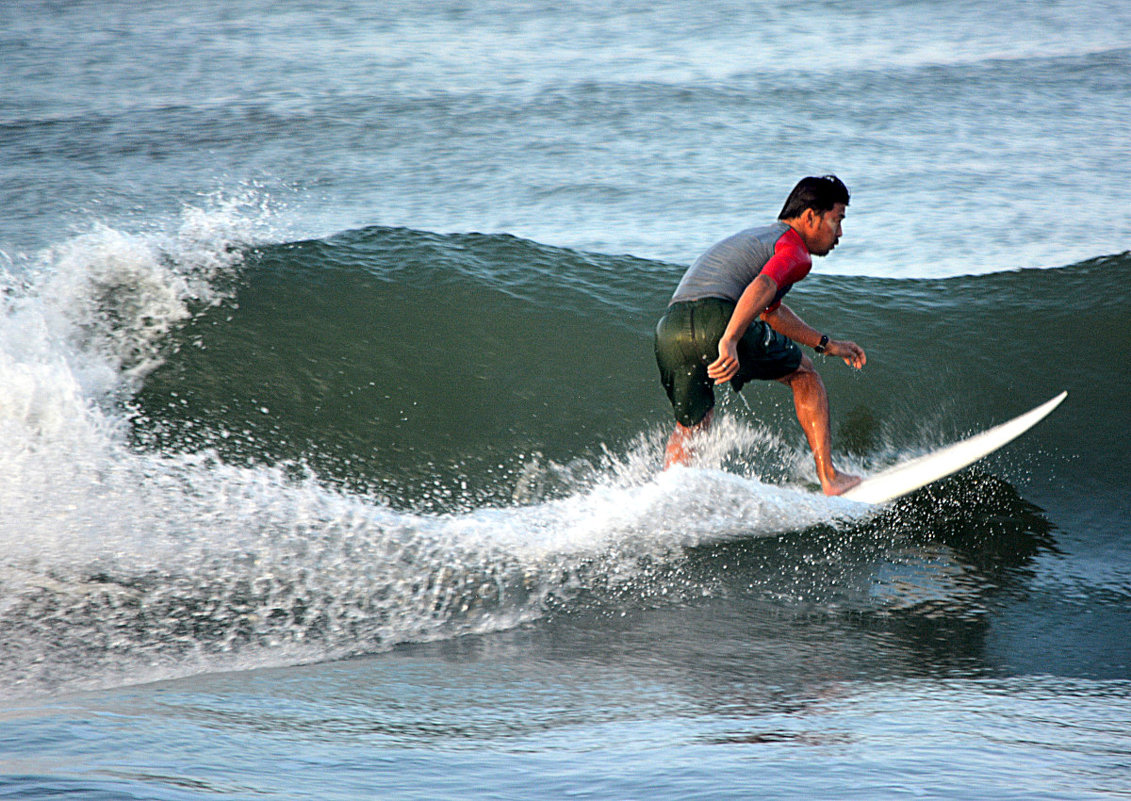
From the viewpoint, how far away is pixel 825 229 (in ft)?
12.4

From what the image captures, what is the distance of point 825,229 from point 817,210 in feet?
0.27

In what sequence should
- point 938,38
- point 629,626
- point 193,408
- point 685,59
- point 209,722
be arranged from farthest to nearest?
1. point 938,38
2. point 685,59
3. point 193,408
4. point 629,626
5. point 209,722

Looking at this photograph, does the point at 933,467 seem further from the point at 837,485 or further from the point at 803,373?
the point at 803,373

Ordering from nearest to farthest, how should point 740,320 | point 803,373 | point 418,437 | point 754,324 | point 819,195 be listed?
point 740,320, point 819,195, point 754,324, point 803,373, point 418,437

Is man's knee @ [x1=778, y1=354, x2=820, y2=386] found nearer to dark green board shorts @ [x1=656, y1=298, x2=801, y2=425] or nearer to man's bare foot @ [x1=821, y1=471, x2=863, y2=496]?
dark green board shorts @ [x1=656, y1=298, x2=801, y2=425]

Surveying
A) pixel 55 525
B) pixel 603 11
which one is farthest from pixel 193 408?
pixel 603 11

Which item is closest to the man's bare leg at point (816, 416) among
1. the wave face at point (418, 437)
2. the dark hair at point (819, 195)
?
the wave face at point (418, 437)

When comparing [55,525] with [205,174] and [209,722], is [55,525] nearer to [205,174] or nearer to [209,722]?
[209,722]

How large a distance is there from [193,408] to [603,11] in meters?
17.0

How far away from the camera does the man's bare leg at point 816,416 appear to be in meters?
4.01

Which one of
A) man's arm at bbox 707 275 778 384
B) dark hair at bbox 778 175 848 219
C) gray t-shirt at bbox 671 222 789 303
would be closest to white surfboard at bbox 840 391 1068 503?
man's arm at bbox 707 275 778 384

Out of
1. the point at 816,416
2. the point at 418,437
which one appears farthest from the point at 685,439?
the point at 418,437

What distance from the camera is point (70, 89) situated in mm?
15109

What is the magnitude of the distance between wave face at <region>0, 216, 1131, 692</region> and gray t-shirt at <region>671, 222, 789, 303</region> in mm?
709
